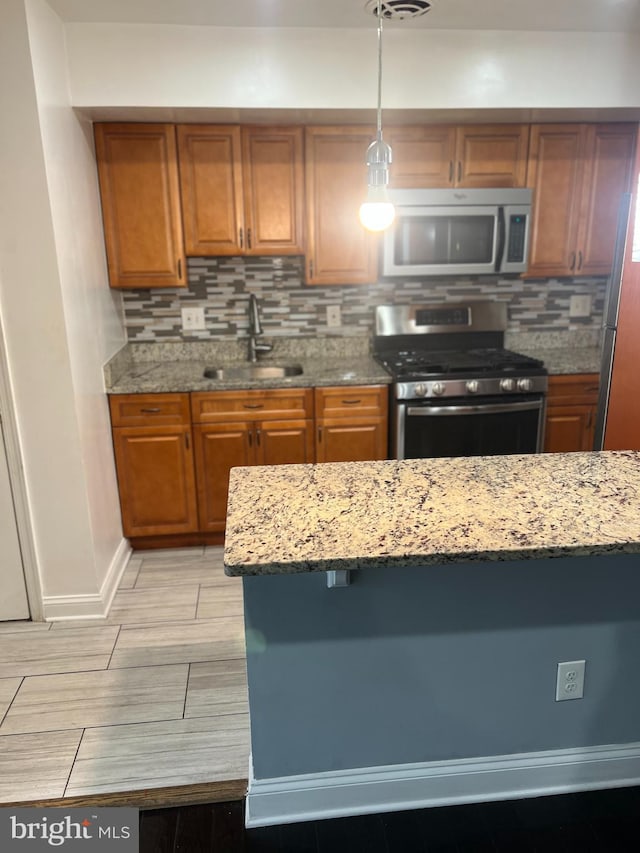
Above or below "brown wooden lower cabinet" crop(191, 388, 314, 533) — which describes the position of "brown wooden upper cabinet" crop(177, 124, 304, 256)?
above

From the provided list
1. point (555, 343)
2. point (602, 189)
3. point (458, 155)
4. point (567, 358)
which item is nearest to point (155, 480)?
point (458, 155)

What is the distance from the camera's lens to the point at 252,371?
12.2 ft

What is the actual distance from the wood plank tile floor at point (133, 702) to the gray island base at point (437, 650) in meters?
0.35

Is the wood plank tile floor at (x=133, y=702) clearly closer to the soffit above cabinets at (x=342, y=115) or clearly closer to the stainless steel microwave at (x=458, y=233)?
the stainless steel microwave at (x=458, y=233)

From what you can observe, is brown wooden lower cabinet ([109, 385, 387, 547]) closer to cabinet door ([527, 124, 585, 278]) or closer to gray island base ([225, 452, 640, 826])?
cabinet door ([527, 124, 585, 278])

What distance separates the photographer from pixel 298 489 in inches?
68.1

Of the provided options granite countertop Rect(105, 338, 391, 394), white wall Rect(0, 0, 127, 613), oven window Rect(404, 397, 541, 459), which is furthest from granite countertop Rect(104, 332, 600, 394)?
white wall Rect(0, 0, 127, 613)

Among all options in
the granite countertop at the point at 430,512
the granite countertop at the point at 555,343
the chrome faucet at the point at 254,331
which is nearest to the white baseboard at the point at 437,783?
the granite countertop at the point at 430,512

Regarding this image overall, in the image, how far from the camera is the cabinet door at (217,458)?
3.29 m

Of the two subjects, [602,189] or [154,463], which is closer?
[154,463]

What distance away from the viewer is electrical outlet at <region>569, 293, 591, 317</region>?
392 cm

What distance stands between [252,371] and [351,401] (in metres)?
0.71

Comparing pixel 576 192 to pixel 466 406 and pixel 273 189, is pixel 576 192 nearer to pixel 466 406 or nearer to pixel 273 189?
pixel 466 406

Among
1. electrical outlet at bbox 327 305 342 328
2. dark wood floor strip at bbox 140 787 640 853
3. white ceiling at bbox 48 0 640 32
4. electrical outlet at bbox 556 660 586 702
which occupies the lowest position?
dark wood floor strip at bbox 140 787 640 853
